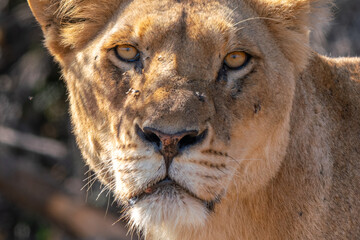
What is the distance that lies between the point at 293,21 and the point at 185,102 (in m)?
0.93

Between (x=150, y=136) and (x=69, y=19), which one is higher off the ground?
(x=69, y=19)

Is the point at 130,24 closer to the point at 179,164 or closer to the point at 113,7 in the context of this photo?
the point at 113,7

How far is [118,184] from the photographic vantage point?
9.84 feet

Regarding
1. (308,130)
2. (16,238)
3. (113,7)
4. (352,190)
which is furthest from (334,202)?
(16,238)

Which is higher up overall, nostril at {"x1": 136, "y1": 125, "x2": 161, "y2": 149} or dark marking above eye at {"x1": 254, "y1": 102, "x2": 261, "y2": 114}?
dark marking above eye at {"x1": 254, "y1": 102, "x2": 261, "y2": 114}

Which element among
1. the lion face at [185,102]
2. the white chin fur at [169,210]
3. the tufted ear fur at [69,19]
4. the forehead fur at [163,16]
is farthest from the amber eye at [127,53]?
the white chin fur at [169,210]

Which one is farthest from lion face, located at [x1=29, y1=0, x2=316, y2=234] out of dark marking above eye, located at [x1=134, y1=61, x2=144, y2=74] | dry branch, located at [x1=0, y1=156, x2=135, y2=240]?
dry branch, located at [x1=0, y1=156, x2=135, y2=240]

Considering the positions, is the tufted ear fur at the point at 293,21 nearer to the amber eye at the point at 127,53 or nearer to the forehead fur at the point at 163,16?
the forehead fur at the point at 163,16

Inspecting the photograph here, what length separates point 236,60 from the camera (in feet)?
10.2

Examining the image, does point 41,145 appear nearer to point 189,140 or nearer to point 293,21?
point 293,21

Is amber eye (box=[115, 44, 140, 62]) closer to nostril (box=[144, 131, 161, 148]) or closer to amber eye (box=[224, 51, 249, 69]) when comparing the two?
amber eye (box=[224, 51, 249, 69])

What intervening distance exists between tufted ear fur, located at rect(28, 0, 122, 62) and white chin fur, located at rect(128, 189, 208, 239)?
1107 millimetres

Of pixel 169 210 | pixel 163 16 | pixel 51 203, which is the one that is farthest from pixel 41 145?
pixel 169 210

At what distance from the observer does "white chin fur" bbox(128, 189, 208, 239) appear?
2795mm
